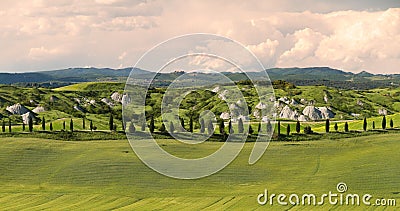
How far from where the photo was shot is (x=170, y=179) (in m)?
65.7

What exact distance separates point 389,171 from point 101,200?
36532 mm

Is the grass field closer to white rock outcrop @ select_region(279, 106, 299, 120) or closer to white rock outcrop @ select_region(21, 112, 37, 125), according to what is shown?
white rock outcrop @ select_region(21, 112, 37, 125)

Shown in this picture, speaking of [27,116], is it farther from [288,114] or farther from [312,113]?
[312,113]

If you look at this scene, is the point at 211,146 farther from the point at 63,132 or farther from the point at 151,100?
the point at 151,100

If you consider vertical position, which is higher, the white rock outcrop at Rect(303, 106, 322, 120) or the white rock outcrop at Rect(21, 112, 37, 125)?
the white rock outcrop at Rect(21, 112, 37, 125)

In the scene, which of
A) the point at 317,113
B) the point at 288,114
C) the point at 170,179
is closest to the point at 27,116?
the point at 288,114

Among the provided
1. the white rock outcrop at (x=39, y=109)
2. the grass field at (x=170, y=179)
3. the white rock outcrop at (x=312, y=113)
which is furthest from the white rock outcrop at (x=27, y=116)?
the white rock outcrop at (x=312, y=113)

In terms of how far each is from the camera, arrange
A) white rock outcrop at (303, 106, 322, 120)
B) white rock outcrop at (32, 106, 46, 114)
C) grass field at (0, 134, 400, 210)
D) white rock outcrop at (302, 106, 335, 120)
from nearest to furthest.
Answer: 1. grass field at (0, 134, 400, 210)
2. white rock outcrop at (32, 106, 46, 114)
3. white rock outcrop at (303, 106, 322, 120)
4. white rock outcrop at (302, 106, 335, 120)

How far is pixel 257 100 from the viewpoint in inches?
6870

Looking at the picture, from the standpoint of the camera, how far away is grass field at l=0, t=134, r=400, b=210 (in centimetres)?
5675

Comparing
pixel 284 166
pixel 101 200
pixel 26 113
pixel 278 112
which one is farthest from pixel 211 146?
pixel 278 112

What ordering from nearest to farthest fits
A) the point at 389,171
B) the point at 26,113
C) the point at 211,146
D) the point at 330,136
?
1. the point at 389,171
2. the point at 211,146
3. the point at 330,136
4. the point at 26,113

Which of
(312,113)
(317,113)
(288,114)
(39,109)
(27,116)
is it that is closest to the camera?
(27,116)

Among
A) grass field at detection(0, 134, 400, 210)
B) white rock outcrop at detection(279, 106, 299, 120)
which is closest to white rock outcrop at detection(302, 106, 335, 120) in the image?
white rock outcrop at detection(279, 106, 299, 120)
